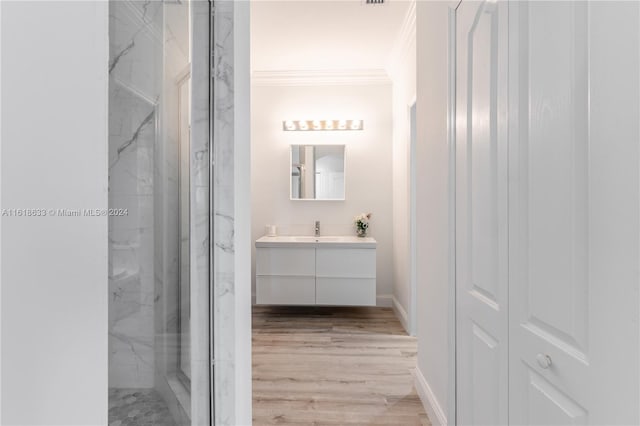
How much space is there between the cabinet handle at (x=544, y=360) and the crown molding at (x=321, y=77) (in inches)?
142

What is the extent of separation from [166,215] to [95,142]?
0.56 m

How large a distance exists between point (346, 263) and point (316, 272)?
31cm

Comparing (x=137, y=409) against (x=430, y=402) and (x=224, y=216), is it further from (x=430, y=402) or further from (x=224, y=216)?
(x=430, y=402)

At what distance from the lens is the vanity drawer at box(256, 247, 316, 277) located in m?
3.51

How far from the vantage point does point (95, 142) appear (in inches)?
16.7

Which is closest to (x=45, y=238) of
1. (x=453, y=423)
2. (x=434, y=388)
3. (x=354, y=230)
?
(x=453, y=423)

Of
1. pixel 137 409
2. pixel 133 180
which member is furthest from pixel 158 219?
pixel 137 409

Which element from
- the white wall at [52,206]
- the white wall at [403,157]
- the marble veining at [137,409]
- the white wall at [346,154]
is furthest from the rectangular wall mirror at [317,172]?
the white wall at [52,206]

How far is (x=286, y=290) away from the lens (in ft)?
11.6

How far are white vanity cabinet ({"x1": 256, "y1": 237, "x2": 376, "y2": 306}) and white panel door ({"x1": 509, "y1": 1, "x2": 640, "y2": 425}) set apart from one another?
96.8 inches

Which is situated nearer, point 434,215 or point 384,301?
point 434,215

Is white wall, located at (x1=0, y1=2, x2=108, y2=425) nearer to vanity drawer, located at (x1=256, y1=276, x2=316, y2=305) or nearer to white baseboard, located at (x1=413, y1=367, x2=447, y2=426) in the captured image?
white baseboard, located at (x1=413, y1=367, x2=447, y2=426)

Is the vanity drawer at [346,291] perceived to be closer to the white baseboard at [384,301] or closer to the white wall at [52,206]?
the white baseboard at [384,301]

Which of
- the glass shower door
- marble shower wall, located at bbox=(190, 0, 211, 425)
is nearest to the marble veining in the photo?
the glass shower door
